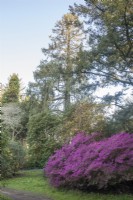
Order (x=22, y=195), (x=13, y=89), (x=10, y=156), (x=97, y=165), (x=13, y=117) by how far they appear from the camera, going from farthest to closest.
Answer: (x=13, y=89)
(x=13, y=117)
(x=10, y=156)
(x=22, y=195)
(x=97, y=165)

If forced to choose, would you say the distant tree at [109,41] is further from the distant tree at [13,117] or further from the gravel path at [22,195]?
the distant tree at [13,117]

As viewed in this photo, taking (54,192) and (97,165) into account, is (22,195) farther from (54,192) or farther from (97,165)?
(97,165)

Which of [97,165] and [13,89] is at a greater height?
[13,89]

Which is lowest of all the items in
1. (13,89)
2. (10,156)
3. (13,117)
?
(10,156)

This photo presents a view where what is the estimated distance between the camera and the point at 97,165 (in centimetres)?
1062

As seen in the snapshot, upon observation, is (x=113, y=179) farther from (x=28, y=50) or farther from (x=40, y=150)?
(x=40, y=150)

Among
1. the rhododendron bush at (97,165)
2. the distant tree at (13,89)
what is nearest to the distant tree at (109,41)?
the rhododendron bush at (97,165)

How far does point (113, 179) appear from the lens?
10.4m

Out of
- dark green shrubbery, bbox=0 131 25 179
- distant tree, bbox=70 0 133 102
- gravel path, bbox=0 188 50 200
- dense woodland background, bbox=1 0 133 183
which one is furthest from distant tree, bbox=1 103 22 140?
gravel path, bbox=0 188 50 200

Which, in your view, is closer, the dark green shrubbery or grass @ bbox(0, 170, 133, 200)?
grass @ bbox(0, 170, 133, 200)

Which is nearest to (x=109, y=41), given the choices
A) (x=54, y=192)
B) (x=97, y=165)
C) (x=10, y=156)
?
(x=97, y=165)

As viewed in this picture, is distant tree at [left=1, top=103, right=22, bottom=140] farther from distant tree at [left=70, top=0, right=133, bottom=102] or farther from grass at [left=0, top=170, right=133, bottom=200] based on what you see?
distant tree at [left=70, top=0, right=133, bottom=102]

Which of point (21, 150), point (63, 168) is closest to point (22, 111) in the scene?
point (21, 150)

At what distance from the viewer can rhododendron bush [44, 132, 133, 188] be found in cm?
1038
